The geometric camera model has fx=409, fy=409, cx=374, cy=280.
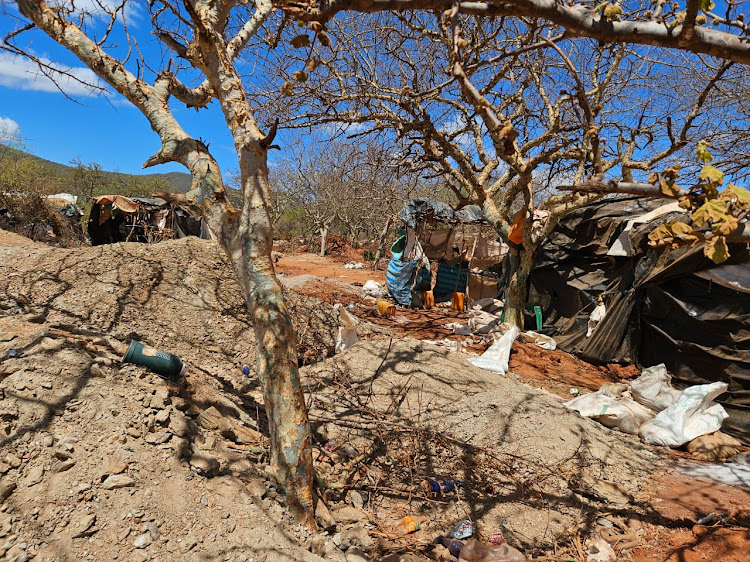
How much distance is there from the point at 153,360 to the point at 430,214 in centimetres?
716

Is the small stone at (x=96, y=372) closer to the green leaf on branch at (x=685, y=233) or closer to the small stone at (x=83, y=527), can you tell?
the small stone at (x=83, y=527)

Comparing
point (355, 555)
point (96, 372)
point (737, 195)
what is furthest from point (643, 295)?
point (96, 372)

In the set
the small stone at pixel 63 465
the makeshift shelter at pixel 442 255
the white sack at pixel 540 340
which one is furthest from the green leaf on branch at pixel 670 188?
the makeshift shelter at pixel 442 255

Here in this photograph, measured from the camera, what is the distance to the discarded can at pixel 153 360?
2863 mm

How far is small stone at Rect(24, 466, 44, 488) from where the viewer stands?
1.89 meters

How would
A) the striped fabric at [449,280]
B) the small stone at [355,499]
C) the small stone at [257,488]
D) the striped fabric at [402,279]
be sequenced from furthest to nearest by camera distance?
the striped fabric at [449,280] < the striped fabric at [402,279] < the small stone at [355,499] < the small stone at [257,488]

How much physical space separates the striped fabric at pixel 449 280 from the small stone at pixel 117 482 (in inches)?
351

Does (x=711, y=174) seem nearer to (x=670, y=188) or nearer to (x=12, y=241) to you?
(x=670, y=188)

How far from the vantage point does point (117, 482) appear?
1.99m

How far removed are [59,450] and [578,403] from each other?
4476mm

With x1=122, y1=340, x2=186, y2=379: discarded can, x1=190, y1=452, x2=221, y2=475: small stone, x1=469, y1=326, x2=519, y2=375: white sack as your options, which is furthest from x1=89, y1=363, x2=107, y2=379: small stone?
x1=469, y1=326, x2=519, y2=375: white sack

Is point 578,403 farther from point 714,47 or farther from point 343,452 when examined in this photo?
point 714,47

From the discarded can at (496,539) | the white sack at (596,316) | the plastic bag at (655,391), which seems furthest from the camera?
the white sack at (596,316)

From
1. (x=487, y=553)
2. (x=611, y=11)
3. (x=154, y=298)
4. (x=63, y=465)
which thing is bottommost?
(x=487, y=553)
